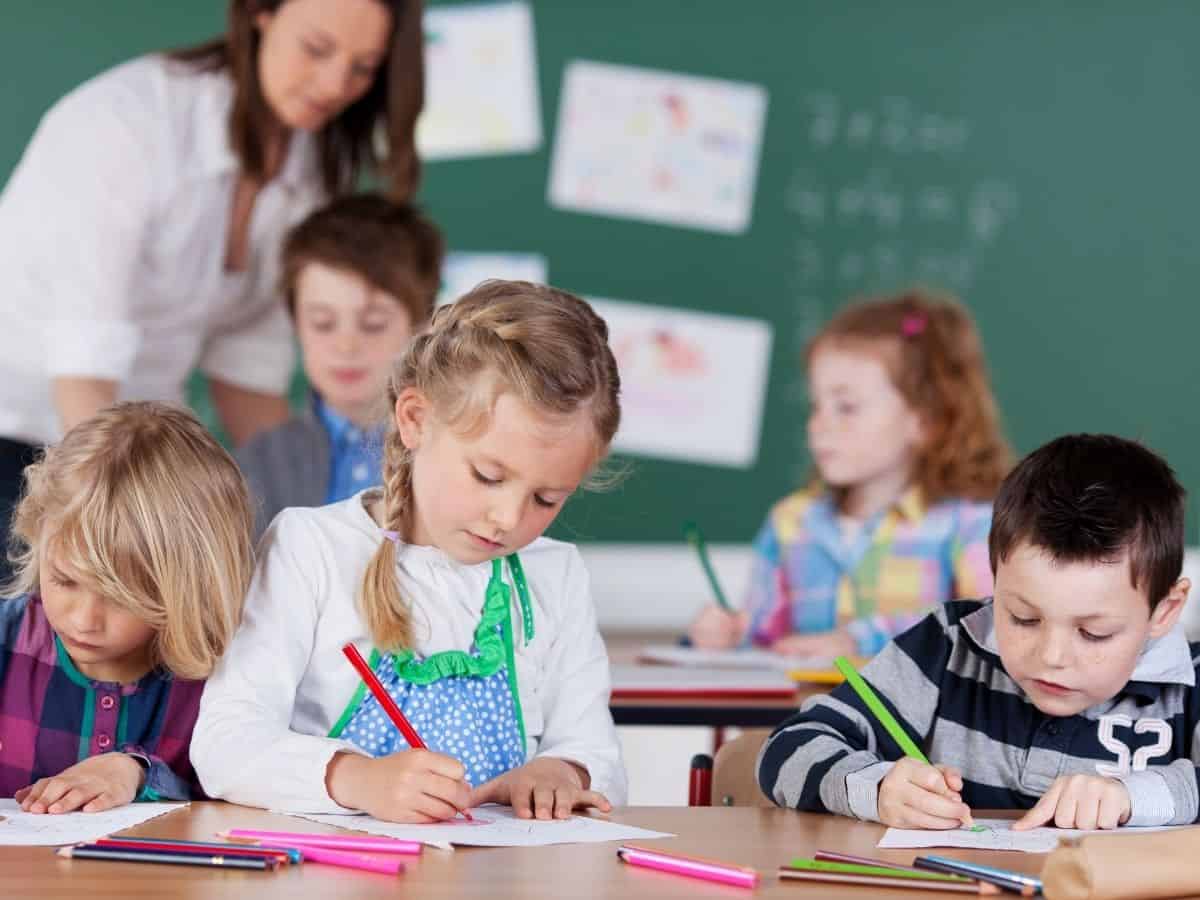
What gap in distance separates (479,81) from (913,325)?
1541mm

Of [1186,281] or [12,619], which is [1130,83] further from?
[12,619]

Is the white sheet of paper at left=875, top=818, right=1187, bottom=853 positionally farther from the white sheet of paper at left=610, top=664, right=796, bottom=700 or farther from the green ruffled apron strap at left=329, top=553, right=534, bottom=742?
the white sheet of paper at left=610, top=664, right=796, bottom=700

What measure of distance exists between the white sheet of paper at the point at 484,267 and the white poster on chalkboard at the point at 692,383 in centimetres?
21

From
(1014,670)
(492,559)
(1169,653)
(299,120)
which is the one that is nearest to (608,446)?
(492,559)

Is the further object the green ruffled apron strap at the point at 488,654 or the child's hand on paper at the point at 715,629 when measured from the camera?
the child's hand on paper at the point at 715,629

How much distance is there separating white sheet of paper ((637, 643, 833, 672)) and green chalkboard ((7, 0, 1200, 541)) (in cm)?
153

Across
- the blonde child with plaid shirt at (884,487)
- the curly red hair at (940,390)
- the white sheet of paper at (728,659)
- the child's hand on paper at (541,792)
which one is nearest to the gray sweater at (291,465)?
the white sheet of paper at (728,659)

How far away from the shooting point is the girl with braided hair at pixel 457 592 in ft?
4.92

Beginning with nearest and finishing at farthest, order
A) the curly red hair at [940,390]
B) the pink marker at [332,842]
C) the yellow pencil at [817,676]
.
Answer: the pink marker at [332,842] < the yellow pencil at [817,676] < the curly red hair at [940,390]

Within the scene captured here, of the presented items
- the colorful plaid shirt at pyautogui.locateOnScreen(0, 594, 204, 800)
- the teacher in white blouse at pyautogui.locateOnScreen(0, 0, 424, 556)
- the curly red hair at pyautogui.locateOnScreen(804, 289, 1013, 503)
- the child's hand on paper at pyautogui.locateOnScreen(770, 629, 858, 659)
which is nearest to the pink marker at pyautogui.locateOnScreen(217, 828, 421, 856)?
the colorful plaid shirt at pyautogui.locateOnScreen(0, 594, 204, 800)

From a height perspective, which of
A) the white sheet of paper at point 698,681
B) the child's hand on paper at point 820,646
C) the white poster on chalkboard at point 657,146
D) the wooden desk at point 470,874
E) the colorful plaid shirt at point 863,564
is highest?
the white poster on chalkboard at point 657,146

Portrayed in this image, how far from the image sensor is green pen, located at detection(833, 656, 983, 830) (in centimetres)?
144

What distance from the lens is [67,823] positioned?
4.29 ft

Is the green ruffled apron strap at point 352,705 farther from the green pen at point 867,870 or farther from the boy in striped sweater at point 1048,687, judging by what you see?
the green pen at point 867,870
